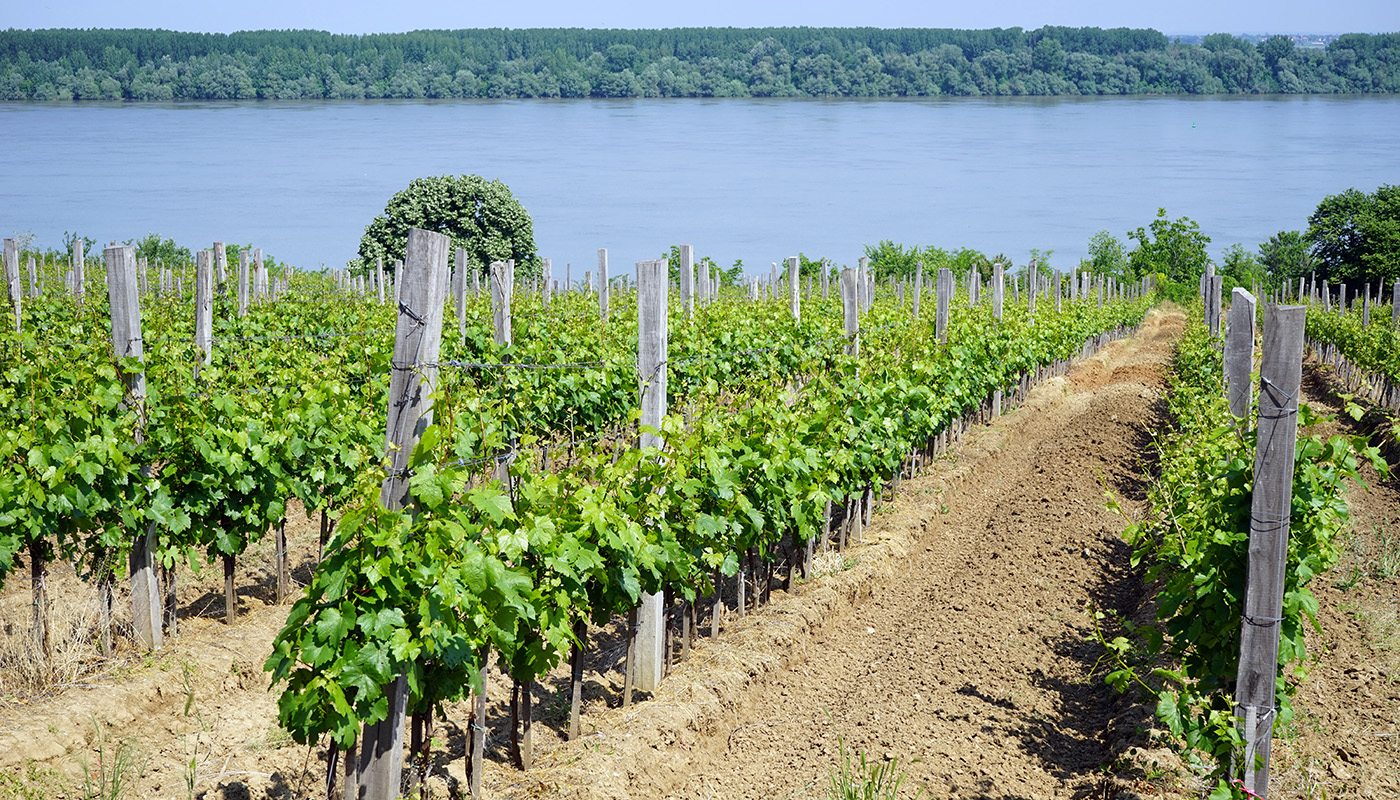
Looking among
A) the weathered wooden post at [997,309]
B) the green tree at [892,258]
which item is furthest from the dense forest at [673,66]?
the weathered wooden post at [997,309]

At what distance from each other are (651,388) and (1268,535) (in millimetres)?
2893

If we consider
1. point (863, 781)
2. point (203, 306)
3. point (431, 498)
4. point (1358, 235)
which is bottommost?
point (863, 781)

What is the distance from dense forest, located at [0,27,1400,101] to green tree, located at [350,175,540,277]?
2267 inches

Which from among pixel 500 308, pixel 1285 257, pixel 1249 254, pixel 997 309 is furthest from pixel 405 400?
pixel 1249 254

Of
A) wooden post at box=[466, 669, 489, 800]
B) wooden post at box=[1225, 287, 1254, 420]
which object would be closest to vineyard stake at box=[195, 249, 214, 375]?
wooden post at box=[466, 669, 489, 800]

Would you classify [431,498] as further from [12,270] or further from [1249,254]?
[1249,254]

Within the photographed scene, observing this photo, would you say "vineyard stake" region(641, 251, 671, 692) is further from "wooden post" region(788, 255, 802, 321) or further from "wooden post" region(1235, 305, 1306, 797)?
"wooden post" region(788, 255, 802, 321)

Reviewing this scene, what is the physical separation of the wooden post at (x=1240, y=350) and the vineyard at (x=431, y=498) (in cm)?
86

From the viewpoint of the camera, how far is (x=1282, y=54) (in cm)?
12281

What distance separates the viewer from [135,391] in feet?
19.7

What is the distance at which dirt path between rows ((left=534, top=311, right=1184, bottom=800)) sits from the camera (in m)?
4.93

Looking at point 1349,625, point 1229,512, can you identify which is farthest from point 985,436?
point 1229,512

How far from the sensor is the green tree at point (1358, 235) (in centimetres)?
4394

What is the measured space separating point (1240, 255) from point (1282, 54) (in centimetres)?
8022
